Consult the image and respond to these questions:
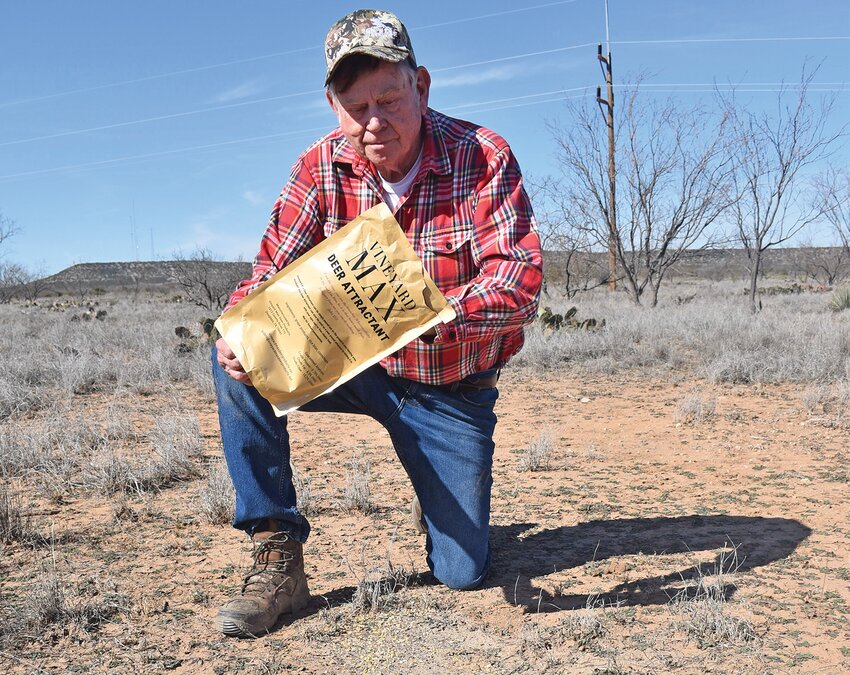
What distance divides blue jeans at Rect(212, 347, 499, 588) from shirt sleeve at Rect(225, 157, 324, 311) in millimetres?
379

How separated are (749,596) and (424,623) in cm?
106

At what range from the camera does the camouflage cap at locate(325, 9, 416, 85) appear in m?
2.16

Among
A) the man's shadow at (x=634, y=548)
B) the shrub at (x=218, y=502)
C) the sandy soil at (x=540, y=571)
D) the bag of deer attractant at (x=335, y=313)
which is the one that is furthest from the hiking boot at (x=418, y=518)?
the bag of deer attractant at (x=335, y=313)

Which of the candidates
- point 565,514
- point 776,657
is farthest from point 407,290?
point 565,514

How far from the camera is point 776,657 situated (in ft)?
6.97

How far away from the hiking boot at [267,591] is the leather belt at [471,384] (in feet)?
2.30

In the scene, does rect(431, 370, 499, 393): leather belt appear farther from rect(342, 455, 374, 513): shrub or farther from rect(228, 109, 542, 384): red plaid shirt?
rect(342, 455, 374, 513): shrub

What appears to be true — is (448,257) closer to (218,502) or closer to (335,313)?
(335,313)

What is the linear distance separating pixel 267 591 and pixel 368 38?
1.66 meters

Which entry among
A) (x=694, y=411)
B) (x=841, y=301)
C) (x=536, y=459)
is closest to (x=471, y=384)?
(x=536, y=459)

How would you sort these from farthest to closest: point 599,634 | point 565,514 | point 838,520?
1. point 565,514
2. point 838,520
3. point 599,634

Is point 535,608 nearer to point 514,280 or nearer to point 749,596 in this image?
point 749,596

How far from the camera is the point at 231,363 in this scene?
2289 millimetres

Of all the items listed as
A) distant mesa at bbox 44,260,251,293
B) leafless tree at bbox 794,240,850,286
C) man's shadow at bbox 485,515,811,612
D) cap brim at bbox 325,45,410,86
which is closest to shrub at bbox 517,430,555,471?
man's shadow at bbox 485,515,811,612
